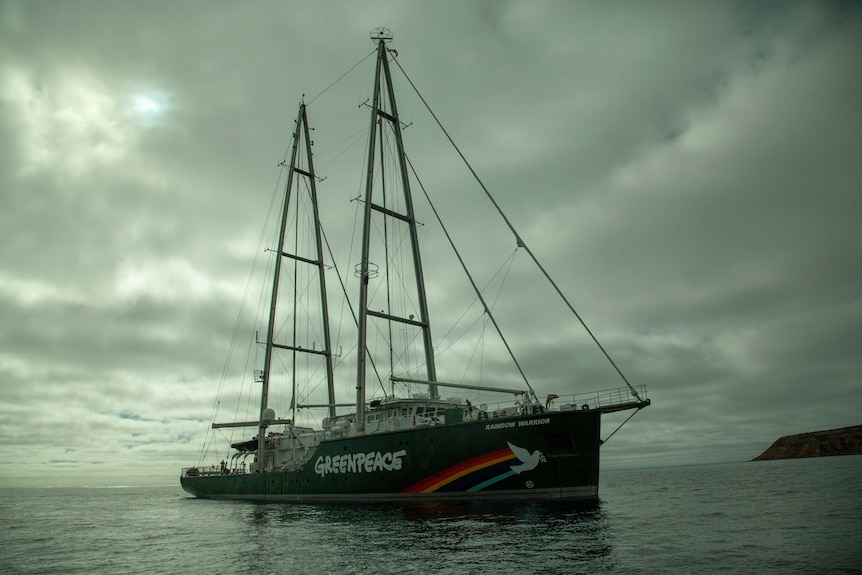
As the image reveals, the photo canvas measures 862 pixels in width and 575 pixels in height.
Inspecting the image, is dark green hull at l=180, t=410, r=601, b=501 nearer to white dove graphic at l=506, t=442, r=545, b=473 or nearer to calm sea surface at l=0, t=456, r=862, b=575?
white dove graphic at l=506, t=442, r=545, b=473

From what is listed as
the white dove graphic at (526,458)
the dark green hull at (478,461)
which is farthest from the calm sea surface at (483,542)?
the white dove graphic at (526,458)

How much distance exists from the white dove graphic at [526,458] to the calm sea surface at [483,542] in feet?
5.87

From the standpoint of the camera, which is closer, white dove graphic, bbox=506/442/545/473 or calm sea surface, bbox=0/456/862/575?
calm sea surface, bbox=0/456/862/575

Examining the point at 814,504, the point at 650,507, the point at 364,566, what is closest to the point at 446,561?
the point at 364,566

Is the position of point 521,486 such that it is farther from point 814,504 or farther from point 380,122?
point 380,122

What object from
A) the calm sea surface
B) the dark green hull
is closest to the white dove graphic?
the dark green hull

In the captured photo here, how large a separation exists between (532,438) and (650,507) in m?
10.7

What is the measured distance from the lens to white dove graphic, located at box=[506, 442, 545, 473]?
90.9 ft

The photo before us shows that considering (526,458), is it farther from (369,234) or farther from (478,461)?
(369,234)

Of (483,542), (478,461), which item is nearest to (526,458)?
(478,461)

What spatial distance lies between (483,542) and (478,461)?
10.5 metres

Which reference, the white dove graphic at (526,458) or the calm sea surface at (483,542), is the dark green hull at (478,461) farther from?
the calm sea surface at (483,542)

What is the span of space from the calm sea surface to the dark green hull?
1059mm

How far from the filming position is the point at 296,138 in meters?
54.3
